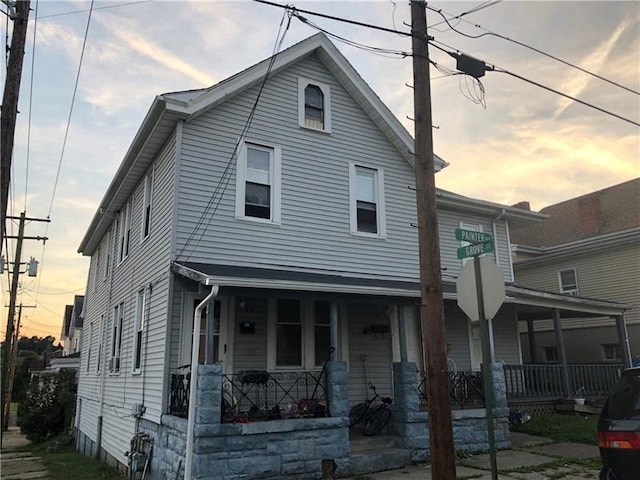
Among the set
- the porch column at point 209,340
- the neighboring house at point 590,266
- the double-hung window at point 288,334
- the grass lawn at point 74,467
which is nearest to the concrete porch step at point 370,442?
the double-hung window at point 288,334

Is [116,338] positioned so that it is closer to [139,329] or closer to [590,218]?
[139,329]

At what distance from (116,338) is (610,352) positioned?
17.3 meters

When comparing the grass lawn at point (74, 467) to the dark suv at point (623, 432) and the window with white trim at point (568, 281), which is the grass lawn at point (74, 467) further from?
the window with white trim at point (568, 281)

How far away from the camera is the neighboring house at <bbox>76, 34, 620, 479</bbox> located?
874 cm

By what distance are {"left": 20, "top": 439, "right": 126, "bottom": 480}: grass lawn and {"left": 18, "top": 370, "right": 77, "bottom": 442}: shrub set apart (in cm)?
378

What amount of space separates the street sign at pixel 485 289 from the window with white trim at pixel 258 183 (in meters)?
5.67

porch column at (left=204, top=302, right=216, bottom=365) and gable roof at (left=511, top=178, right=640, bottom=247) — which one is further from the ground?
gable roof at (left=511, top=178, right=640, bottom=247)

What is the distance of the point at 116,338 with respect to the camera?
14547mm

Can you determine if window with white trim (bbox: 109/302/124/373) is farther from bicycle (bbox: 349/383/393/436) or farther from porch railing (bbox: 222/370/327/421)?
bicycle (bbox: 349/383/393/436)

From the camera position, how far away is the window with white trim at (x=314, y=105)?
1231 cm

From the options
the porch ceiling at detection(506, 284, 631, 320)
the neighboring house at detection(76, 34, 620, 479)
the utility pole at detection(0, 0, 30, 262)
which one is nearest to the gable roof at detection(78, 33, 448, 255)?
the neighboring house at detection(76, 34, 620, 479)

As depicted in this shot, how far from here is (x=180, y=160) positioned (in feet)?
34.5

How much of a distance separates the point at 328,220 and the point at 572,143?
790 cm

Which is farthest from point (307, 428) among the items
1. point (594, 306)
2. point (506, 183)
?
point (506, 183)
